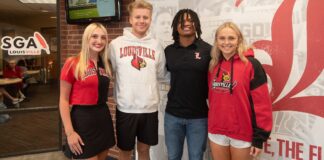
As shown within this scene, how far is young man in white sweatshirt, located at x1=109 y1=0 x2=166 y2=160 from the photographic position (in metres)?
2.38

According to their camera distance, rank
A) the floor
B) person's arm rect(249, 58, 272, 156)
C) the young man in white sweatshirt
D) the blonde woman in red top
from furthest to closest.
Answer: the floor
the young man in white sweatshirt
the blonde woman in red top
person's arm rect(249, 58, 272, 156)

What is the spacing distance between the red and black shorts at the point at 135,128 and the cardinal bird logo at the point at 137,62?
34 centimetres

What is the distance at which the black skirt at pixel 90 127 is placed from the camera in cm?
219

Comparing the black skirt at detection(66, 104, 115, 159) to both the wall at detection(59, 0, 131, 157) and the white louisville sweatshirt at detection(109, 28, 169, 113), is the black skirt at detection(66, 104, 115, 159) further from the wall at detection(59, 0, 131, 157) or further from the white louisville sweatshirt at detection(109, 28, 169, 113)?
the wall at detection(59, 0, 131, 157)

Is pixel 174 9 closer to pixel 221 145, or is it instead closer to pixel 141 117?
pixel 141 117

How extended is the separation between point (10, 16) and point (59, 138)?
5.70 feet

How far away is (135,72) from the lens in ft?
7.79

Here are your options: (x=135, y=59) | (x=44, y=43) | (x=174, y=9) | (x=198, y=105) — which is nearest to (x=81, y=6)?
(x=44, y=43)

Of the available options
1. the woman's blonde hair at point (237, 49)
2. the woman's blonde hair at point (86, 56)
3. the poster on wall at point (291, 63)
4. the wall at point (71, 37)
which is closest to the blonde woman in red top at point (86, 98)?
the woman's blonde hair at point (86, 56)

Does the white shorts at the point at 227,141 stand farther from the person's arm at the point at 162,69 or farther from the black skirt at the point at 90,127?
the black skirt at the point at 90,127

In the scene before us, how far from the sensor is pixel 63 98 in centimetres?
216

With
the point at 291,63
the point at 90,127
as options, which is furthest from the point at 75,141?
the point at 291,63

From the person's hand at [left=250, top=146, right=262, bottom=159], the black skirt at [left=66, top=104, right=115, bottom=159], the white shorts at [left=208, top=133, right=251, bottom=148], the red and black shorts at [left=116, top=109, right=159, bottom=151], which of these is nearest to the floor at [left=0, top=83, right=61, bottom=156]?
the red and black shorts at [left=116, top=109, right=159, bottom=151]

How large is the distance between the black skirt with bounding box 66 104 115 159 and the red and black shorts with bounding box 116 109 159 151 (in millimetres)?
181
